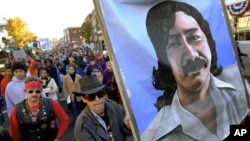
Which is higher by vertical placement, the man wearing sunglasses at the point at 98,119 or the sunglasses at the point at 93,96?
the sunglasses at the point at 93,96

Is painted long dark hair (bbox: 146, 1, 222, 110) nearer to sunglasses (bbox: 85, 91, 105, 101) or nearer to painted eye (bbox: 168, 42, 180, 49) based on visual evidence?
painted eye (bbox: 168, 42, 180, 49)

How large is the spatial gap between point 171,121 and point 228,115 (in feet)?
1.70

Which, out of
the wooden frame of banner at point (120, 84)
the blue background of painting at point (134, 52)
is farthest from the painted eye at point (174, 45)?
the wooden frame of banner at point (120, 84)

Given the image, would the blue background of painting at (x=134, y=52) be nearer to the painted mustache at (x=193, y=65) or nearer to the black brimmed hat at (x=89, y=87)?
the painted mustache at (x=193, y=65)

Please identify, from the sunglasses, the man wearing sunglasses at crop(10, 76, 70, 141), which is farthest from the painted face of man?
the man wearing sunglasses at crop(10, 76, 70, 141)

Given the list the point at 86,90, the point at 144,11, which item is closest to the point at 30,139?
the point at 86,90

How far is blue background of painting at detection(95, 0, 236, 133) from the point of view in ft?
7.06

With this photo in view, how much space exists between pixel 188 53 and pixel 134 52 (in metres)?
0.43

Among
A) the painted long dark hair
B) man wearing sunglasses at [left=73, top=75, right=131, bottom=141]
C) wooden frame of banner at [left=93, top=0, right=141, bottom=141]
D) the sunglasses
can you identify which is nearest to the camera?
wooden frame of banner at [left=93, top=0, right=141, bottom=141]

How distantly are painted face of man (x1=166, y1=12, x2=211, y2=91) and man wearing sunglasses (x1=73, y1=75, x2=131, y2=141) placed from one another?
0.58 m

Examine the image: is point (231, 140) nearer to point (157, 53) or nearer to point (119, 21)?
point (157, 53)

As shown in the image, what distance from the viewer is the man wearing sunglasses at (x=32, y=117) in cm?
343

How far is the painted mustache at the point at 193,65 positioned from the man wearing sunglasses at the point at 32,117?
1790mm

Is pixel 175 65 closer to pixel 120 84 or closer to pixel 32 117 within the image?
pixel 120 84
